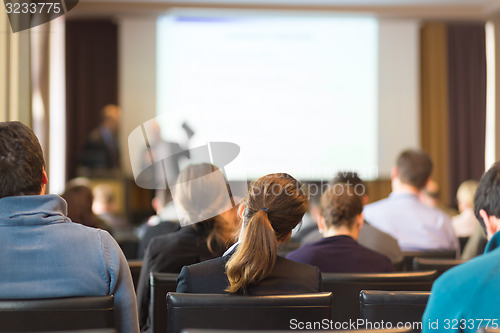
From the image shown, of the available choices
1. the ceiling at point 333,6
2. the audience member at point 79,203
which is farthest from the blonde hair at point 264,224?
the ceiling at point 333,6

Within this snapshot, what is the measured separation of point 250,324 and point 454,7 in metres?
8.55

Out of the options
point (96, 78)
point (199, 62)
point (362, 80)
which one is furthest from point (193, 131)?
point (362, 80)

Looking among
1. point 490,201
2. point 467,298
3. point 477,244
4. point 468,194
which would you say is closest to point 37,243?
point 467,298

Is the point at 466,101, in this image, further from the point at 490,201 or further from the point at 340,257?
the point at 490,201

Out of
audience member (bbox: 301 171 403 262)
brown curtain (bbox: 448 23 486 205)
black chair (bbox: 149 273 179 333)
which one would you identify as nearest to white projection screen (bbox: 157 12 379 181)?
brown curtain (bbox: 448 23 486 205)

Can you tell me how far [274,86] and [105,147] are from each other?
251 cm

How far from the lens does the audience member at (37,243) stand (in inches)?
61.3

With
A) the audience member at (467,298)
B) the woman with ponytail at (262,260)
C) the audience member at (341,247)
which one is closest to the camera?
the audience member at (467,298)

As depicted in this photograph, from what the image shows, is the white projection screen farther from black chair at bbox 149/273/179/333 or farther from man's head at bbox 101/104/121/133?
black chair at bbox 149/273/179/333

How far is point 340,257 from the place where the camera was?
2.41 meters

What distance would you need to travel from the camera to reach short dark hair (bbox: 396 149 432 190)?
146 inches

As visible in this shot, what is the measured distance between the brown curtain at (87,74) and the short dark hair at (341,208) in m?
7.16

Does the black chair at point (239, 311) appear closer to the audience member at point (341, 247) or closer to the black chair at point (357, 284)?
the black chair at point (357, 284)

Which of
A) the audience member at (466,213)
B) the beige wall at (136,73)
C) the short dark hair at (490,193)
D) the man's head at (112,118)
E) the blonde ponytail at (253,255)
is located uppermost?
the beige wall at (136,73)
